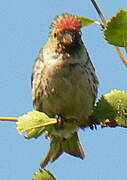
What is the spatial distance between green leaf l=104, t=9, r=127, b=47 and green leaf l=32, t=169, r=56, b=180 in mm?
616

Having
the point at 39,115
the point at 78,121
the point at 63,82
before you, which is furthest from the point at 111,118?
the point at 63,82

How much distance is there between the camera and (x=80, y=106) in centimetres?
372

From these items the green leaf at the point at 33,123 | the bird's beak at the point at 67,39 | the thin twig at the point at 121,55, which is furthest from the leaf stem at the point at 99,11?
the bird's beak at the point at 67,39

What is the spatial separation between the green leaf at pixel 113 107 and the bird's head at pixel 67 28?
97 cm

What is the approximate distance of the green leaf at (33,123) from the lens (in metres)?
1.78

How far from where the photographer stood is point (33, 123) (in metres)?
1.79

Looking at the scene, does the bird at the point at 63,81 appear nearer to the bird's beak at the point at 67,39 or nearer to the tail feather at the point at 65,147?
the bird's beak at the point at 67,39

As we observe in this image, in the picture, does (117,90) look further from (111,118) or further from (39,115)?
(39,115)

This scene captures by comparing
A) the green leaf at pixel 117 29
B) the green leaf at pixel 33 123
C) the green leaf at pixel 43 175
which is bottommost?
the green leaf at pixel 43 175

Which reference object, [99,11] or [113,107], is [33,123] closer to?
[113,107]

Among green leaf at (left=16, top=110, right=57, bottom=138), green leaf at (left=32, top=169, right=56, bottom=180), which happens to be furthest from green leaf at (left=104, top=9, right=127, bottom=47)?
green leaf at (left=32, top=169, right=56, bottom=180)

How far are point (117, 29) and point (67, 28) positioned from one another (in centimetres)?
129

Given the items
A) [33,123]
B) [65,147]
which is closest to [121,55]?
[33,123]

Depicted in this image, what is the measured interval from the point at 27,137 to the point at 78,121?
2.34 feet
